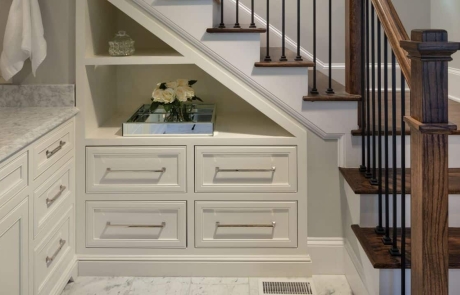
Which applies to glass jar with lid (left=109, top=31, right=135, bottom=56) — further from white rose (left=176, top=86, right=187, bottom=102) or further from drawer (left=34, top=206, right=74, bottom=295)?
drawer (left=34, top=206, right=74, bottom=295)

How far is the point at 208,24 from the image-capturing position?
2705mm

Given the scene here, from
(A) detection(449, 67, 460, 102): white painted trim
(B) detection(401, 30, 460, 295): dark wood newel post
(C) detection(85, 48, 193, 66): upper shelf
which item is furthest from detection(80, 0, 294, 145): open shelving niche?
(A) detection(449, 67, 460, 102): white painted trim

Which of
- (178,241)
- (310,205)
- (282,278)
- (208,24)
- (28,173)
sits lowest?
(282,278)

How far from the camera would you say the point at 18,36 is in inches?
102

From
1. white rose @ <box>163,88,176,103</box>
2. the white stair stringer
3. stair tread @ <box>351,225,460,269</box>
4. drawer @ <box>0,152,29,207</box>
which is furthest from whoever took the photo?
white rose @ <box>163,88,176,103</box>

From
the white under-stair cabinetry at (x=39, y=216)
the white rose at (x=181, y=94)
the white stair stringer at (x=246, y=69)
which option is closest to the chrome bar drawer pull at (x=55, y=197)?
the white under-stair cabinetry at (x=39, y=216)

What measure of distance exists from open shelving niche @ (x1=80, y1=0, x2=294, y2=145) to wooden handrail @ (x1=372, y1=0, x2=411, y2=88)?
79cm

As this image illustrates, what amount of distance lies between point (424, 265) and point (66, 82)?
1.86m

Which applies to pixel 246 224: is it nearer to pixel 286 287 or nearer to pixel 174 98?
pixel 286 287

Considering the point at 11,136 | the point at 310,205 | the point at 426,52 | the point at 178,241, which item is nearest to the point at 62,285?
the point at 178,241

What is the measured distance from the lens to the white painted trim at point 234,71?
270 cm

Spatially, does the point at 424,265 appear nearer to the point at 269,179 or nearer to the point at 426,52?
the point at 426,52

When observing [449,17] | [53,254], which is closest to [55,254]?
[53,254]

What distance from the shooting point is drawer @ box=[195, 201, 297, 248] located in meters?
2.81
